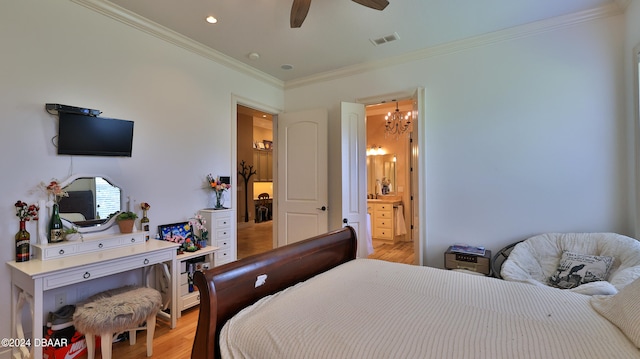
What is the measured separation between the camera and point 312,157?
13.0 ft

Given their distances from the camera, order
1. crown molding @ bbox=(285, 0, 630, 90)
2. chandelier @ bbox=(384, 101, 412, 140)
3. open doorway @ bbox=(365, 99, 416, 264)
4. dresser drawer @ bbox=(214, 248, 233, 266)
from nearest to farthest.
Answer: crown molding @ bbox=(285, 0, 630, 90), dresser drawer @ bbox=(214, 248, 233, 266), chandelier @ bbox=(384, 101, 412, 140), open doorway @ bbox=(365, 99, 416, 264)

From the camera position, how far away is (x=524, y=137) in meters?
2.89

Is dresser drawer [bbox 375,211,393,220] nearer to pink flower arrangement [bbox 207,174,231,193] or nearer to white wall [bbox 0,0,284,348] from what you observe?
white wall [bbox 0,0,284,348]

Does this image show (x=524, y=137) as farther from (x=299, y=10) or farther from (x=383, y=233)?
(x=383, y=233)

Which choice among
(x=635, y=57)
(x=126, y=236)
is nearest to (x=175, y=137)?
(x=126, y=236)

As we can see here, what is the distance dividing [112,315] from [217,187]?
1619 mm

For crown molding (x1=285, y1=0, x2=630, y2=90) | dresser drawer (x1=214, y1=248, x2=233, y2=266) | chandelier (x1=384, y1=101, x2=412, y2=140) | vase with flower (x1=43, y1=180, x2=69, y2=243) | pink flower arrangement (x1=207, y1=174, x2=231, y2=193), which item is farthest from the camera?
chandelier (x1=384, y1=101, x2=412, y2=140)

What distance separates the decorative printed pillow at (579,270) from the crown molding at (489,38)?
7.11 ft

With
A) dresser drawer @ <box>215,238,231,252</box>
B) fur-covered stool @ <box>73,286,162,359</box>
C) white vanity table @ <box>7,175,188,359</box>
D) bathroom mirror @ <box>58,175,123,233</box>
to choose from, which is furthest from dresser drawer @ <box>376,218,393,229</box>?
bathroom mirror @ <box>58,175,123,233</box>

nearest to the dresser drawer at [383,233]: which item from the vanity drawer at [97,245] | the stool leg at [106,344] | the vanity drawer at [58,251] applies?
the vanity drawer at [97,245]

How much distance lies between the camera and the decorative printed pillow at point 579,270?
2.24 meters

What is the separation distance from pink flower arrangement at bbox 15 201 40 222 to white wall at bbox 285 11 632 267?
11.6 ft

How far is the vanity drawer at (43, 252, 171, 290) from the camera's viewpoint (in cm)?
183

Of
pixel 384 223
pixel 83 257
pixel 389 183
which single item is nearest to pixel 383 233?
pixel 384 223
